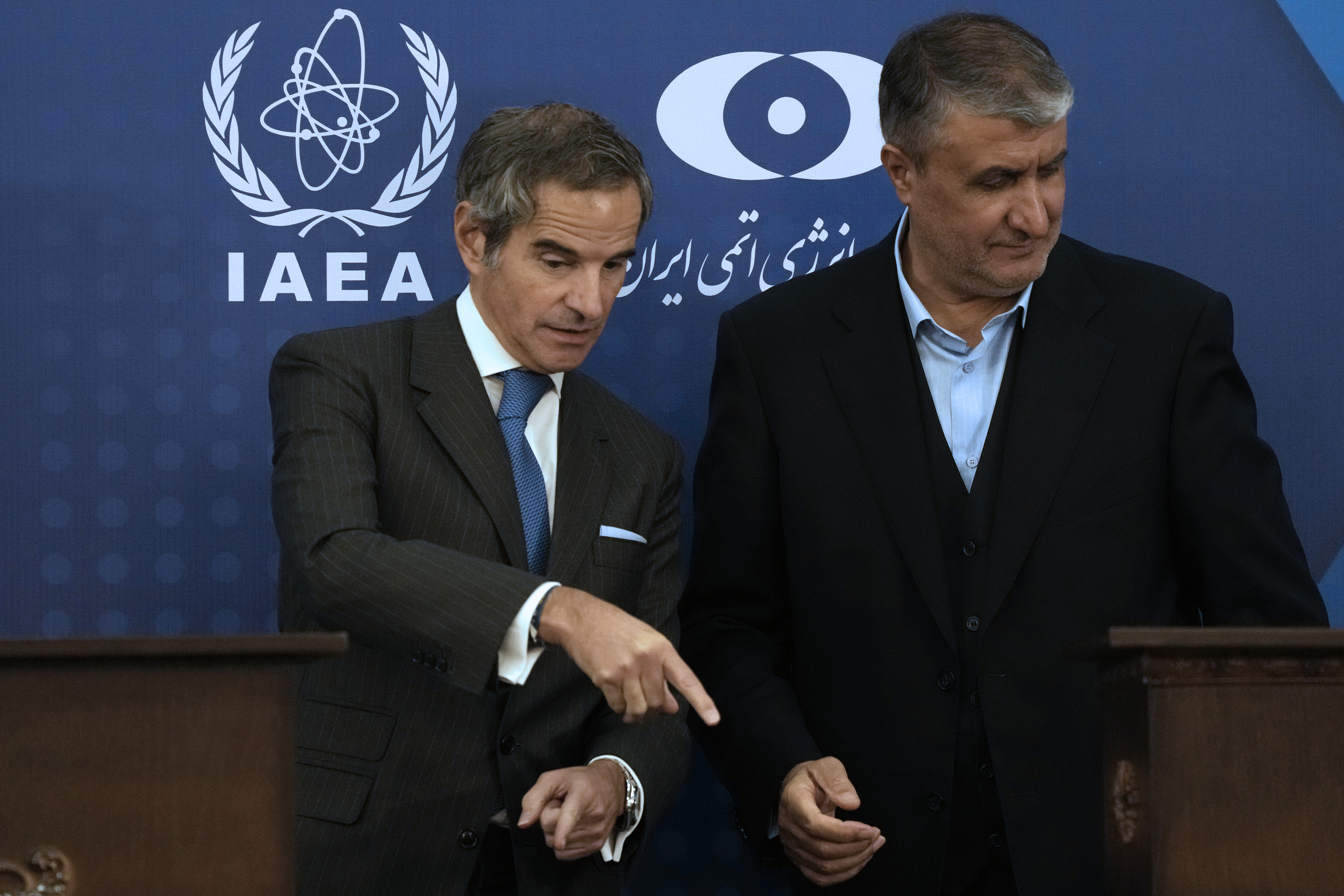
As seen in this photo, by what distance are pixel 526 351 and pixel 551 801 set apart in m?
0.65

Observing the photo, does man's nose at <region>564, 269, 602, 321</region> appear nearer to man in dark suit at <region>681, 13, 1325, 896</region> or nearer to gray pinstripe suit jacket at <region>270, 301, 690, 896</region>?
gray pinstripe suit jacket at <region>270, 301, 690, 896</region>

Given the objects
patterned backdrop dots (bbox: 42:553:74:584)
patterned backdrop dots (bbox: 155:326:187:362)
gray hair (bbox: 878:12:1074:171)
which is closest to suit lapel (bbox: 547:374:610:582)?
gray hair (bbox: 878:12:1074:171)

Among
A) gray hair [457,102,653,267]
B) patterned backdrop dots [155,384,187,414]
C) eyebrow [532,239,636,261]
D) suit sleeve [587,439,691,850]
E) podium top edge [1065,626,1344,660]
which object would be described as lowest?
suit sleeve [587,439,691,850]

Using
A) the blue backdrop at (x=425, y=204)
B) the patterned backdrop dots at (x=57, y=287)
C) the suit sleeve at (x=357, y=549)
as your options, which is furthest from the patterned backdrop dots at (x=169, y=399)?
the suit sleeve at (x=357, y=549)

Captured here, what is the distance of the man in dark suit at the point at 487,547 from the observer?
1.87 meters

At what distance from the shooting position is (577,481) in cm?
220

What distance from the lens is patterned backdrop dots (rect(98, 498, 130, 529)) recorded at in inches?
110

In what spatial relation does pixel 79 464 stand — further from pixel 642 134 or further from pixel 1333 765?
pixel 1333 765

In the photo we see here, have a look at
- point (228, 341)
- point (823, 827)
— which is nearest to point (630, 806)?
point (823, 827)

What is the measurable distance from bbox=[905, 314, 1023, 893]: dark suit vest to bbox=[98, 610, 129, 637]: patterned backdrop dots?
1494mm

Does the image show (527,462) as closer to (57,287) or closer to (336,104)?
(336,104)

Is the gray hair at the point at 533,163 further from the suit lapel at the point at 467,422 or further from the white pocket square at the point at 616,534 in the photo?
the white pocket square at the point at 616,534

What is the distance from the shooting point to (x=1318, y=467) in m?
2.79

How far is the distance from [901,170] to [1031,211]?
9.9 inches
